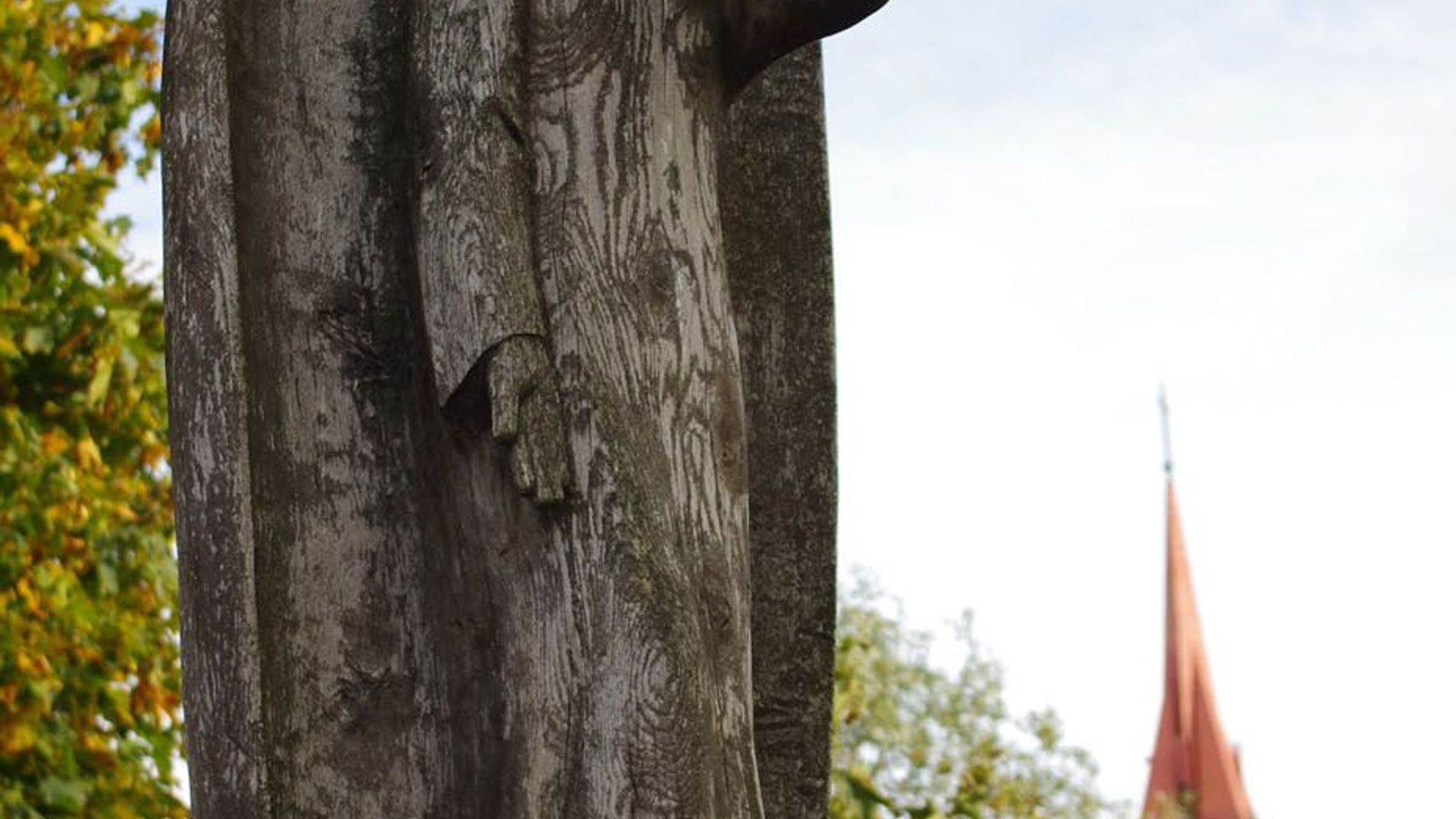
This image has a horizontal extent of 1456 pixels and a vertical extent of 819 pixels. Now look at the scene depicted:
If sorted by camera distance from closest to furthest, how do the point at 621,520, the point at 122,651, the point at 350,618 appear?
the point at 621,520 → the point at 350,618 → the point at 122,651

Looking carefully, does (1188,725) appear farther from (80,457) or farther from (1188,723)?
(80,457)

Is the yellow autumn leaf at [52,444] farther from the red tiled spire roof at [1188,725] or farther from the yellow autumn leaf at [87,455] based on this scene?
the red tiled spire roof at [1188,725]

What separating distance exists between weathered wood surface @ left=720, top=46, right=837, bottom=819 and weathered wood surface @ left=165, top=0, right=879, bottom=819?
46 centimetres

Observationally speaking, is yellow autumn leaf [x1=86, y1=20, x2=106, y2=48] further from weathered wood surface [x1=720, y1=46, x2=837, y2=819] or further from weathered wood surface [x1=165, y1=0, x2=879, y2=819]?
weathered wood surface [x1=165, y1=0, x2=879, y2=819]

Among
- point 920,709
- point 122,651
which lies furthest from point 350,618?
point 920,709

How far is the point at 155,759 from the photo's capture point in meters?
10.7

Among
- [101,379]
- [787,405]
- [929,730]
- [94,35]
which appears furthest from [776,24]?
[929,730]

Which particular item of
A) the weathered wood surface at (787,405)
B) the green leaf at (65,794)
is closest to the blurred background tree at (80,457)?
the green leaf at (65,794)

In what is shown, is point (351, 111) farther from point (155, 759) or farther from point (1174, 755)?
point (1174, 755)

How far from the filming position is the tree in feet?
33.9

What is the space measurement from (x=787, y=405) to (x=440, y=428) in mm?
833

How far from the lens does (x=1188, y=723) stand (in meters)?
55.0

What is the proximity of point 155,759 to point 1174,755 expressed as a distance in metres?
45.6

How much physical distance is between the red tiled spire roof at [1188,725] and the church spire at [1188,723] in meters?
0.02
